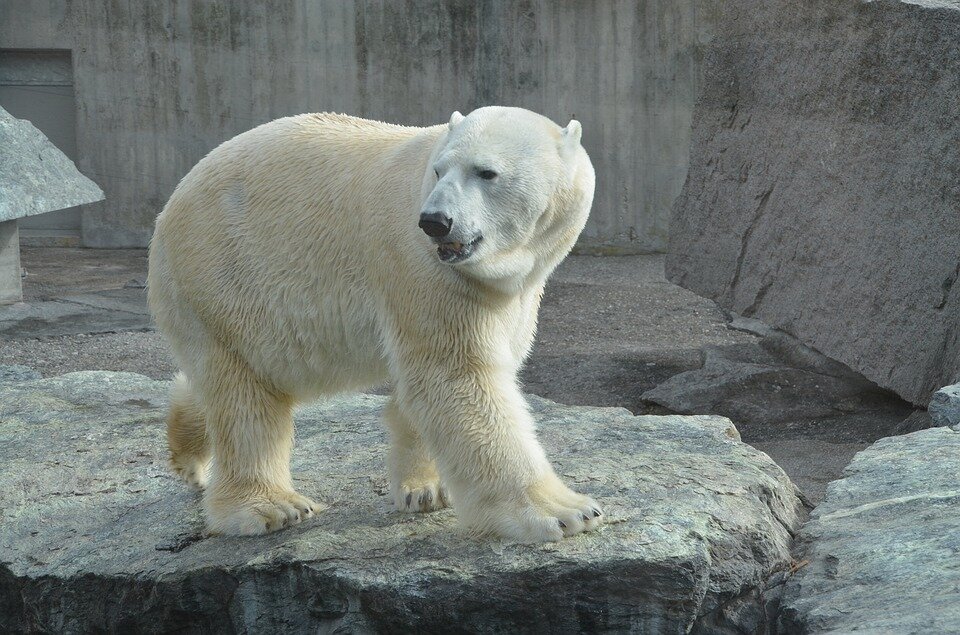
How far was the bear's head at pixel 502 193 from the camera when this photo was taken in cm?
271

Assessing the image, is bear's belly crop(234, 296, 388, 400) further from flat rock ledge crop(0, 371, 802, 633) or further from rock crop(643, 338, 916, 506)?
rock crop(643, 338, 916, 506)

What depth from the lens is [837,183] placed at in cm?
556

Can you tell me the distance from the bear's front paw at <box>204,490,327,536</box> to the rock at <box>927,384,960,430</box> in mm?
2212

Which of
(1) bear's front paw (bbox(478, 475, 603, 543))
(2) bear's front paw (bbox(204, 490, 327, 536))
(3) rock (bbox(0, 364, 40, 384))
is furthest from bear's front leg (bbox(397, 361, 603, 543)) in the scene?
(3) rock (bbox(0, 364, 40, 384))

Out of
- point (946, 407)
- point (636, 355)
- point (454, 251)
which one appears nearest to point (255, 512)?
point (454, 251)

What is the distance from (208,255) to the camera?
3.31m

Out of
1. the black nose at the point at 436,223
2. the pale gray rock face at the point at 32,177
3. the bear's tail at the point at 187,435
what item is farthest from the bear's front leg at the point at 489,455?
the pale gray rock face at the point at 32,177

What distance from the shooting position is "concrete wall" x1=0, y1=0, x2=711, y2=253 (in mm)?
11875

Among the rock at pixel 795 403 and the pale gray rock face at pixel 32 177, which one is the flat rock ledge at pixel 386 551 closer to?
→ the rock at pixel 795 403

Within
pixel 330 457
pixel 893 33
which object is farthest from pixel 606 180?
pixel 330 457

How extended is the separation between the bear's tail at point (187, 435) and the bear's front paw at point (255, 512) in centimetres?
37

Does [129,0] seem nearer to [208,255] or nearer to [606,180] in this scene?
[606,180]

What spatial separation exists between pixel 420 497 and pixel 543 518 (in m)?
0.53

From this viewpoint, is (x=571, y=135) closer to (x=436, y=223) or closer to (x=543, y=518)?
(x=436, y=223)
